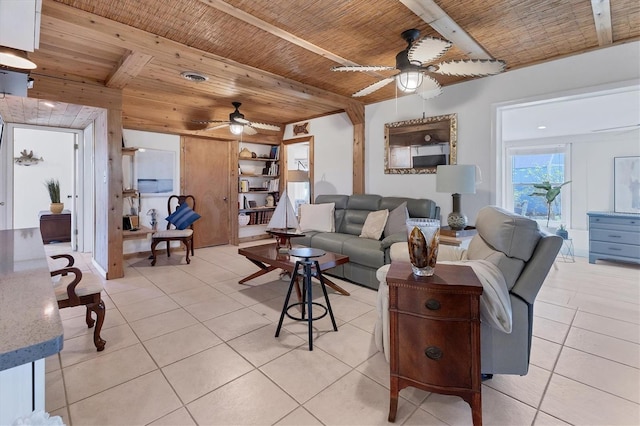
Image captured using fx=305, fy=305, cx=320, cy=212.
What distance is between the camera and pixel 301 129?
6062 mm

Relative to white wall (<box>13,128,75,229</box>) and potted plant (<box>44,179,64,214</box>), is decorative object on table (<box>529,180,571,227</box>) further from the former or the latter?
potted plant (<box>44,179,64,214</box>)

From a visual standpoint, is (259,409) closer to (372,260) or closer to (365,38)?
(372,260)

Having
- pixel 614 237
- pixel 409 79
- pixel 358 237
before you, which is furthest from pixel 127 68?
pixel 614 237

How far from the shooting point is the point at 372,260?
133 inches

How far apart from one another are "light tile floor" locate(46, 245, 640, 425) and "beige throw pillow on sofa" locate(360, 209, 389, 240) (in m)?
1.01

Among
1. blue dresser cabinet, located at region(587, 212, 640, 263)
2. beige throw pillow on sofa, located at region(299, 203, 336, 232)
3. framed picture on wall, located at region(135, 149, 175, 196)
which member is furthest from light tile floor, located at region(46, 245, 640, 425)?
framed picture on wall, located at region(135, 149, 175, 196)

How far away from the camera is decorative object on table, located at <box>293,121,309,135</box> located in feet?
19.5

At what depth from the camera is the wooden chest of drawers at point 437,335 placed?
54.8 inches

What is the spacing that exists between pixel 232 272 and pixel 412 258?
10.2ft

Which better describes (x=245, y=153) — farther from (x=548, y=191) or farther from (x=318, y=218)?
(x=548, y=191)

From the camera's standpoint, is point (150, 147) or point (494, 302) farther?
point (150, 147)

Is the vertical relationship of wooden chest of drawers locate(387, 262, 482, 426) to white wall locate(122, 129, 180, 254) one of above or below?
below

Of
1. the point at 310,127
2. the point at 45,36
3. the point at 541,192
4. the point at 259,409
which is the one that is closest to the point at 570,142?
the point at 541,192

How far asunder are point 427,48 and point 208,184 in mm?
4645
